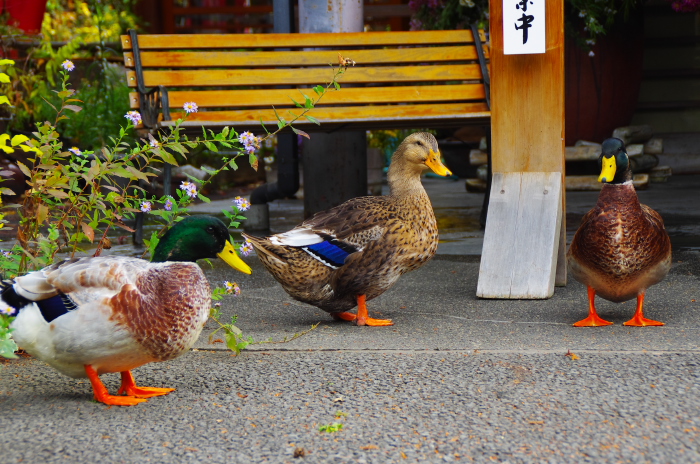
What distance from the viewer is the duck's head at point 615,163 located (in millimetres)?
3838

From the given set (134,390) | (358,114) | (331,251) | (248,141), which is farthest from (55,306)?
(358,114)

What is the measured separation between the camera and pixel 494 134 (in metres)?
4.89

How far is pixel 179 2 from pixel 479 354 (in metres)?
10.3

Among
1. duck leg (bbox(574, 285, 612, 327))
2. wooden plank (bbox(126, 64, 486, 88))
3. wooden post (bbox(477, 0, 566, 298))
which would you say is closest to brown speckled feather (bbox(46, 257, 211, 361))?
duck leg (bbox(574, 285, 612, 327))

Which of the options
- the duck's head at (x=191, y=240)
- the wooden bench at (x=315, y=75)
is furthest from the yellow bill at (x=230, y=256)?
the wooden bench at (x=315, y=75)

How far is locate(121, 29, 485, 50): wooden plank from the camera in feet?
19.9

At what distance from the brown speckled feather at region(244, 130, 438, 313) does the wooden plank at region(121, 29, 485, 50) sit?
7.83 feet

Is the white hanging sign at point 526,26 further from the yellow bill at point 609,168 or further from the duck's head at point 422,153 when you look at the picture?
the yellow bill at point 609,168

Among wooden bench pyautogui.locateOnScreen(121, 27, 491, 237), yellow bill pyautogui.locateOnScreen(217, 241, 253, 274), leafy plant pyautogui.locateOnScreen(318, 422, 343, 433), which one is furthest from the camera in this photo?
wooden bench pyautogui.locateOnScreen(121, 27, 491, 237)

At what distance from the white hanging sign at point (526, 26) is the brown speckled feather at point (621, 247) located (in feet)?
3.83

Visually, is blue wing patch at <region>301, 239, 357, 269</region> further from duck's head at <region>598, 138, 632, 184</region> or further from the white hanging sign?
the white hanging sign

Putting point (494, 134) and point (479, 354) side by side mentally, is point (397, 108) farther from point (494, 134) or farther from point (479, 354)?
point (479, 354)

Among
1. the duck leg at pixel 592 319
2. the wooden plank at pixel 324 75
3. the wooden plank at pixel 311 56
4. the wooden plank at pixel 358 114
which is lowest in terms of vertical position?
the duck leg at pixel 592 319

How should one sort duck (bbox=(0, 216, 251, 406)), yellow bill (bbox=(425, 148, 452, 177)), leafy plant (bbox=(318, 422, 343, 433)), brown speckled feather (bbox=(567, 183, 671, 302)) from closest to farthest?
1. leafy plant (bbox=(318, 422, 343, 433))
2. duck (bbox=(0, 216, 251, 406))
3. brown speckled feather (bbox=(567, 183, 671, 302))
4. yellow bill (bbox=(425, 148, 452, 177))
